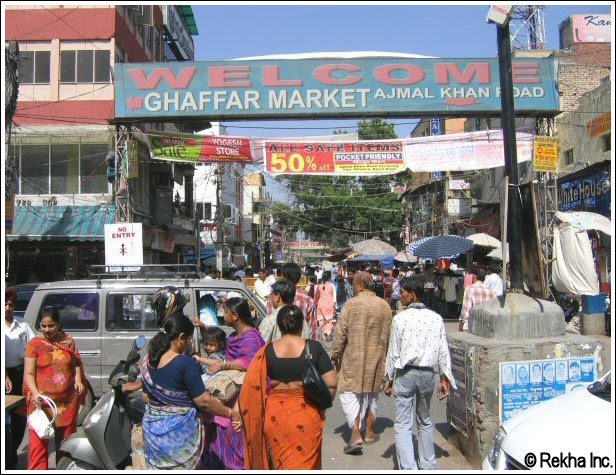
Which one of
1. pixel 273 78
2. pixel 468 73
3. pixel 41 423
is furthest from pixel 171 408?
pixel 468 73

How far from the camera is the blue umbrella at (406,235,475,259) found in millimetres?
18578

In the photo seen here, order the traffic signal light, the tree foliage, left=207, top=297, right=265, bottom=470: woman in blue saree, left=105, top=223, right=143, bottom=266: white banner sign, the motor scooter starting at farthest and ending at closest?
the tree foliage → the traffic signal light → left=105, top=223, right=143, bottom=266: white banner sign → left=207, top=297, right=265, bottom=470: woman in blue saree → the motor scooter

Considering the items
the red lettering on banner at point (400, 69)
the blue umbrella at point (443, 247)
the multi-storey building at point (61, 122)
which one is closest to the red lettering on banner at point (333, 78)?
the red lettering on banner at point (400, 69)

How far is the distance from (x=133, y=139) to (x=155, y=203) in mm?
8576

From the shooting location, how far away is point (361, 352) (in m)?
6.27

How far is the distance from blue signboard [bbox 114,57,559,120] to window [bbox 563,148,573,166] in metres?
5.03

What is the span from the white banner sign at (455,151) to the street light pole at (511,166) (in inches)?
396

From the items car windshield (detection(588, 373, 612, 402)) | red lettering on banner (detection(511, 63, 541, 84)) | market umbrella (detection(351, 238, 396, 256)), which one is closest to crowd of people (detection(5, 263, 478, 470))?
car windshield (detection(588, 373, 612, 402))

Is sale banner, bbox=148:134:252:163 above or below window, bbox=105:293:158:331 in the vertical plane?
above

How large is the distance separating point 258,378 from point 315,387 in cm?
42

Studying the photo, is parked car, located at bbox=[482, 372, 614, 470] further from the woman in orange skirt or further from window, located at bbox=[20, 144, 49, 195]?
window, located at bbox=[20, 144, 49, 195]

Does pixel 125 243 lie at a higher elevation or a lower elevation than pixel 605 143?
lower

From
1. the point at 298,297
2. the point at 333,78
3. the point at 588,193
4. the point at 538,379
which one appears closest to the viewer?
the point at 538,379

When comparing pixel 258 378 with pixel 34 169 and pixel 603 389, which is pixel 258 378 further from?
pixel 34 169
